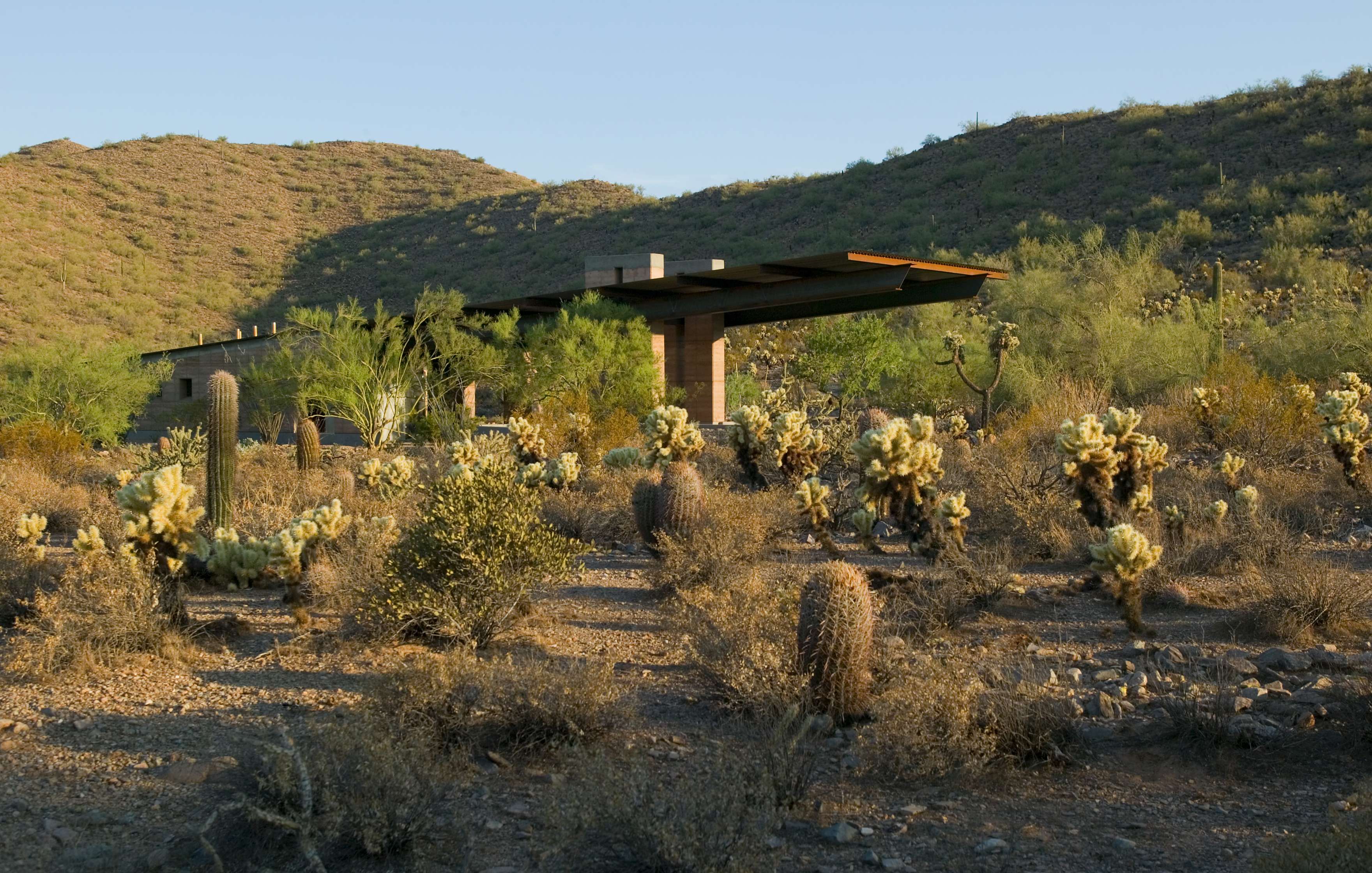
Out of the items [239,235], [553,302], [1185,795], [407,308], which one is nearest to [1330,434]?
[1185,795]

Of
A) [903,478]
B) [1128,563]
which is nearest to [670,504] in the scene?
[903,478]

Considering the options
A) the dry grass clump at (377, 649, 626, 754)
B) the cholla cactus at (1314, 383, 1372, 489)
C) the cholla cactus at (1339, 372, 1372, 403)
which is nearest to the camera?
the dry grass clump at (377, 649, 626, 754)

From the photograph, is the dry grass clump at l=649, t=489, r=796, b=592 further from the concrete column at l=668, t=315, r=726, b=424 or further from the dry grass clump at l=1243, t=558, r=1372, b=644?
the concrete column at l=668, t=315, r=726, b=424

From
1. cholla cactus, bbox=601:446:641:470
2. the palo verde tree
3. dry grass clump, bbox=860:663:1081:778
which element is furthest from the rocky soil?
the palo verde tree

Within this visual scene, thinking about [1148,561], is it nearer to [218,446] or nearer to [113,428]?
[218,446]

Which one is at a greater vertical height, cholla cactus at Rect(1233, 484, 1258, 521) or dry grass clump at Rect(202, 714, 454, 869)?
cholla cactus at Rect(1233, 484, 1258, 521)

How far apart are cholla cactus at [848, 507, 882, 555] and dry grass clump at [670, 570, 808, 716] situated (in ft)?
6.86

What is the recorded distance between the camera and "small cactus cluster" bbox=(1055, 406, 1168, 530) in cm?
892

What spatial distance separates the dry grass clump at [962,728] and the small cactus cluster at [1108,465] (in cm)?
382

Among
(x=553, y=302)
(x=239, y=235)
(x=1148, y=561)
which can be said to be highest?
(x=239, y=235)

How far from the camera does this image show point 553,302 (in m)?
25.8

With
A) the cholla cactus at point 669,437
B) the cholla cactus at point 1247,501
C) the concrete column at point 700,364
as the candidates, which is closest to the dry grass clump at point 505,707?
the cholla cactus at point 669,437

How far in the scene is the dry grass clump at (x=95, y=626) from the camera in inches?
258

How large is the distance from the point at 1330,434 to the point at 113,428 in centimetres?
1998
